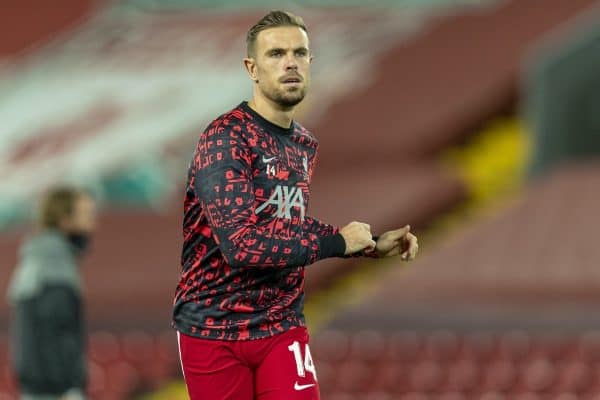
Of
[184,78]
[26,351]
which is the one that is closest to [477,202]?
[184,78]

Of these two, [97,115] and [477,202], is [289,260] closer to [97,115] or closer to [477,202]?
[477,202]

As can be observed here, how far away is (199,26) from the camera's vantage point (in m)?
14.5

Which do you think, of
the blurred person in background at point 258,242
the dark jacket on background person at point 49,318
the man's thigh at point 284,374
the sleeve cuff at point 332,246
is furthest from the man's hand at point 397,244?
the dark jacket on background person at point 49,318

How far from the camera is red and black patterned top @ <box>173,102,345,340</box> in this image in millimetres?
2543

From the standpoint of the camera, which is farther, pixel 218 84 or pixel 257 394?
pixel 218 84

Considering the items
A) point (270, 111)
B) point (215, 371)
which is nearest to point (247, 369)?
point (215, 371)

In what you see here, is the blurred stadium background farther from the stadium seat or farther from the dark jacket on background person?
the dark jacket on background person

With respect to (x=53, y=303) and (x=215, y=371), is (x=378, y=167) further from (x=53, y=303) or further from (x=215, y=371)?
(x=215, y=371)

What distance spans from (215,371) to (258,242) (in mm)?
345

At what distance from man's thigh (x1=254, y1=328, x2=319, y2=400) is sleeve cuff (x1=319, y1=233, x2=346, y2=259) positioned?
25 cm

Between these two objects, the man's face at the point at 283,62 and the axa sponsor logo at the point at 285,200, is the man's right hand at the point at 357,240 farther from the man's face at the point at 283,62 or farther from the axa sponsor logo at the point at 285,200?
the man's face at the point at 283,62

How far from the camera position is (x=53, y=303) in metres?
4.36

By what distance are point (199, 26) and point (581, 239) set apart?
6.24 m

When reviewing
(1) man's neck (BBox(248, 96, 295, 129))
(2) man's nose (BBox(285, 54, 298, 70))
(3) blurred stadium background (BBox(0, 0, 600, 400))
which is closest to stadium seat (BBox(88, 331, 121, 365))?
(3) blurred stadium background (BBox(0, 0, 600, 400))
